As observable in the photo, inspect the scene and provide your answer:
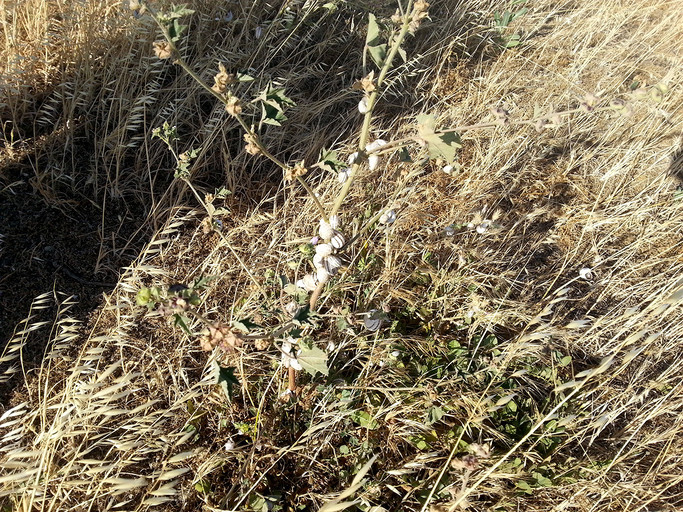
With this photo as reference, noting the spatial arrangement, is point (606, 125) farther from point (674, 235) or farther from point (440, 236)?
point (440, 236)

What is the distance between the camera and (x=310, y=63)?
91.7 inches

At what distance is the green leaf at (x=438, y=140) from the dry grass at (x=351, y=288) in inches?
27.9

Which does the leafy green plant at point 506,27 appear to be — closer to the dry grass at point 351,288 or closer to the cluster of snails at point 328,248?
the dry grass at point 351,288

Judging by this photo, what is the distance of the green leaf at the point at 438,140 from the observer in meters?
0.84

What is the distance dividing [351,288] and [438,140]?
0.86 meters

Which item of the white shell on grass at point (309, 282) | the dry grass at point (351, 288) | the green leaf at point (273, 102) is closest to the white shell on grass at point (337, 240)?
the white shell on grass at point (309, 282)

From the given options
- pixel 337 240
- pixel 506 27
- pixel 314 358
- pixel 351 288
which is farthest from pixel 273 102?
pixel 506 27

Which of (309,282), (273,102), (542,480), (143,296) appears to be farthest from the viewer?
(542,480)

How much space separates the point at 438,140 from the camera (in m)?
0.84

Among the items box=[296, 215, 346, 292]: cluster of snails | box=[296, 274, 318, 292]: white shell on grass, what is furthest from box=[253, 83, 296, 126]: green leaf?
box=[296, 274, 318, 292]: white shell on grass

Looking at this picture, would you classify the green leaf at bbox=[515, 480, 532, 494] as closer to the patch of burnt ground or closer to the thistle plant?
the thistle plant

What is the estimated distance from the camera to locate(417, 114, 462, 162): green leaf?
2.75 feet

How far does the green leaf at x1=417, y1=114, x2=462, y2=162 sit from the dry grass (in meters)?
0.71

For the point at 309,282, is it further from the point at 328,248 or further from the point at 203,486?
the point at 203,486
